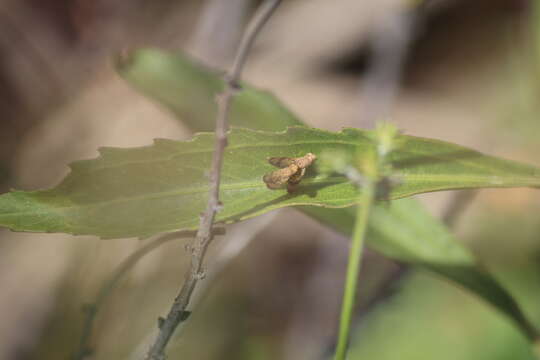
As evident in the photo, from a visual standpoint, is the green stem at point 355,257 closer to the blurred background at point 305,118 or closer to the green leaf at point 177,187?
the green leaf at point 177,187

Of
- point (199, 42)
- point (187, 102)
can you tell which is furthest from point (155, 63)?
point (199, 42)

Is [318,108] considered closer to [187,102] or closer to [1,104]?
[1,104]

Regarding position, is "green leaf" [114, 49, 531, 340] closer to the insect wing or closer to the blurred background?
the insect wing

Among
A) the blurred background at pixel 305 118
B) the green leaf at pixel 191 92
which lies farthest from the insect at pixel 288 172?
the blurred background at pixel 305 118

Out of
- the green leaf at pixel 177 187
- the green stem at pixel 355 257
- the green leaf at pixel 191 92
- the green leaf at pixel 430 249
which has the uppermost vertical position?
the green leaf at pixel 191 92

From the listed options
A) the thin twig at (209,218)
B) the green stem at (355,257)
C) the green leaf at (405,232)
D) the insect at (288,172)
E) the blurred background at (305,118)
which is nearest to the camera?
the green stem at (355,257)

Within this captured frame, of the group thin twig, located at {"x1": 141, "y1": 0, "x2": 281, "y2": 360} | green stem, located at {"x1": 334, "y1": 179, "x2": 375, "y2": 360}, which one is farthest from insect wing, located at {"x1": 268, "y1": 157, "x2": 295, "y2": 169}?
green stem, located at {"x1": 334, "y1": 179, "x2": 375, "y2": 360}
